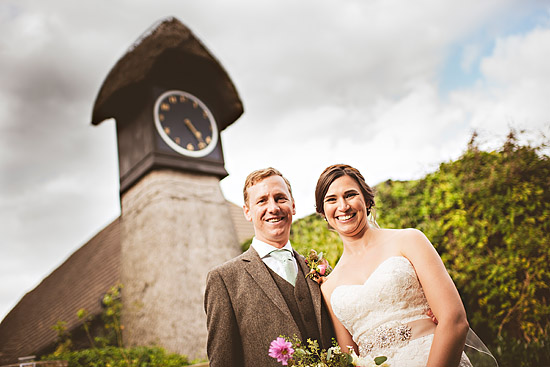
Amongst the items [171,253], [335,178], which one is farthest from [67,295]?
[335,178]

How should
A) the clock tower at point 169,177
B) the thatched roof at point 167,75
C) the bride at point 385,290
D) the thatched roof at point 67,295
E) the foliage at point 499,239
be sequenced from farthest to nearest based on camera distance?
the thatched roof at point 67,295
the thatched roof at point 167,75
the clock tower at point 169,177
the foliage at point 499,239
the bride at point 385,290

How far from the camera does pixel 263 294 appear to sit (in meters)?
2.37

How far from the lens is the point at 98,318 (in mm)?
8258

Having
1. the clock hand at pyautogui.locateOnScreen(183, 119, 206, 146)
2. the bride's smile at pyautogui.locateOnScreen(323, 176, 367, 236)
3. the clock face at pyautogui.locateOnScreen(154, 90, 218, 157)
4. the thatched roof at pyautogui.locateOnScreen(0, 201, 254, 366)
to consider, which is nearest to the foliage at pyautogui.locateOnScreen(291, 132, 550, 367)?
the bride's smile at pyautogui.locateOnScreen(323, 176, 367, 236)

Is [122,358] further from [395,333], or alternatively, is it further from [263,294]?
[395,333]

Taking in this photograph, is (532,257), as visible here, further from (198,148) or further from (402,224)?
(198,148)

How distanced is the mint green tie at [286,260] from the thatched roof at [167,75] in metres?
6.81

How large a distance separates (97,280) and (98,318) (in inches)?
88.6

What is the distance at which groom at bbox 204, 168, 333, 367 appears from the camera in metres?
2.25

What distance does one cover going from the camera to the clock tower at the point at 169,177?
6992 mm

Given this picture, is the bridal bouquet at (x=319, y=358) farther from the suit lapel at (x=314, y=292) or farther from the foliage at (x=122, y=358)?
the foliage at (x=122, y=358)

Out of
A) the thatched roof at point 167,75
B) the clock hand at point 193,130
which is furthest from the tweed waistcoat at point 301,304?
the thatched roof at point 167,75

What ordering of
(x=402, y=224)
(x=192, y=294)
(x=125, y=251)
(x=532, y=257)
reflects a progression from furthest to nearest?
(x=125, y=251) → (x=192, y=294) → (x=402, y=224) → (x=532, y=257)

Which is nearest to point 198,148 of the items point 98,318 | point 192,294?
point 192,294
